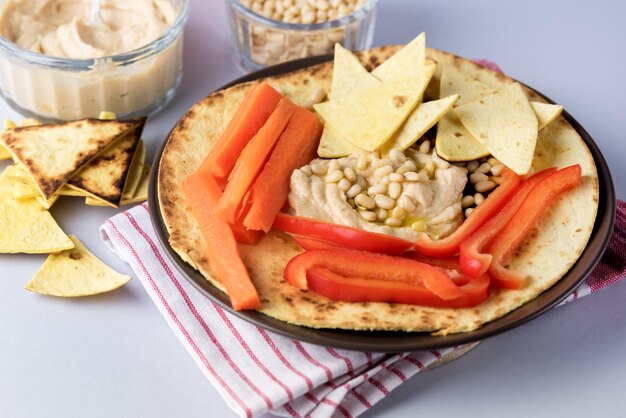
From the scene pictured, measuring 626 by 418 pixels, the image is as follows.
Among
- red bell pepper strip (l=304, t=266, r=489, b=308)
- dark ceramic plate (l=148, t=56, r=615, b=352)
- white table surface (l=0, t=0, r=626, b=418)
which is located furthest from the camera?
white table surface (l=0, t=0, r=626, b=418)

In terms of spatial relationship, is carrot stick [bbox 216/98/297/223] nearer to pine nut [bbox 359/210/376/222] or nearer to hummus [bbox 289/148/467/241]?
hummus [bbox 289/148/467/241]

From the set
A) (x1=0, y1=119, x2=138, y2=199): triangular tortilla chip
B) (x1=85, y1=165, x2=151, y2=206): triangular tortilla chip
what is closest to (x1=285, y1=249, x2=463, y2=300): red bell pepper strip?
(x1=85, y1=165, x2=151, y2=206): triangular tortilla chip

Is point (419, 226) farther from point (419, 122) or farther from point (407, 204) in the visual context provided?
point (419, 122)

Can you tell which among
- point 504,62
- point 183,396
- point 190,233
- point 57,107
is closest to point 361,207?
point 190,233

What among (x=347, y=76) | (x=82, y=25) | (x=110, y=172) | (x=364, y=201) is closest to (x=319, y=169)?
(x=364, y=201)

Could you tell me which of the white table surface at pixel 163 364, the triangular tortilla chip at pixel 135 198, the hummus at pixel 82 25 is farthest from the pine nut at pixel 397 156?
the hummus at pixel 82 25

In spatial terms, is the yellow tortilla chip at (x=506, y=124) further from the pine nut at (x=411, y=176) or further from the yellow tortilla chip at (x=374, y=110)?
the pine nut at (x=411, y=176)
